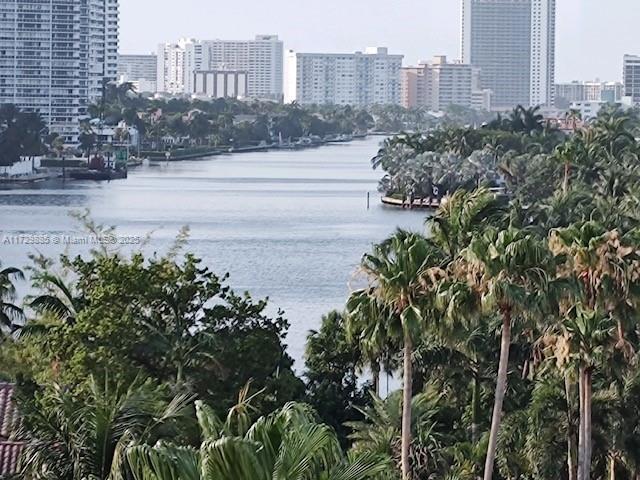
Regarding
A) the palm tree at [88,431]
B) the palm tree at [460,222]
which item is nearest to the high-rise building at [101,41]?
the palm tree at [460,222]

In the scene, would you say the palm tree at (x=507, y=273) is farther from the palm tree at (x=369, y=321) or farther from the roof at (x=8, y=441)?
the roof at (x=8, y=441)

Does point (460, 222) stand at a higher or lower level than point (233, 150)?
higher

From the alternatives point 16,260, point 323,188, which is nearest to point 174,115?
point 323,188

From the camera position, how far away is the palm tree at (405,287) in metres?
20.6

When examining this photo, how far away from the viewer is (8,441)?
15297 mm

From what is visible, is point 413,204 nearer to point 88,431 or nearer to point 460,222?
point 460,222

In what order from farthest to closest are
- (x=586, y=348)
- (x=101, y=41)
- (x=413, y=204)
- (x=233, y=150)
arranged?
(x=233, y=150) < (x=101, y=41) < (x=413, y=204) < (x=586, y=348)

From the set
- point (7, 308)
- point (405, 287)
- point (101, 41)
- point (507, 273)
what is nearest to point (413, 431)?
point (507, 273)

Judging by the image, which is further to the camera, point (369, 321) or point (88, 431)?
point (369, 321)

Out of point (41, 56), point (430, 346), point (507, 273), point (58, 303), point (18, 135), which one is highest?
point (41, 56)

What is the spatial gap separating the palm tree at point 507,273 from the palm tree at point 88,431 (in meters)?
7.77

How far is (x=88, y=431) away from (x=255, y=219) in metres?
75.6

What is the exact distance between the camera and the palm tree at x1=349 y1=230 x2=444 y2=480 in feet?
67.6

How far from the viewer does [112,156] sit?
13862 centimetres
